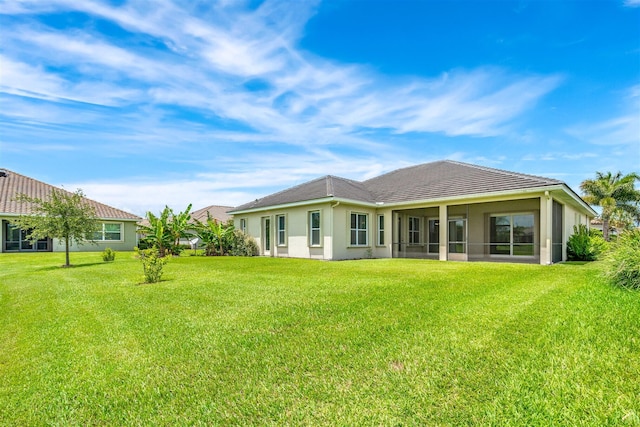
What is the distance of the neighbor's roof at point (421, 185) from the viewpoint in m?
15.0

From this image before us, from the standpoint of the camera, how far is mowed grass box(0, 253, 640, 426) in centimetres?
304

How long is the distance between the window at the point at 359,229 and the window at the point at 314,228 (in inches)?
70.7

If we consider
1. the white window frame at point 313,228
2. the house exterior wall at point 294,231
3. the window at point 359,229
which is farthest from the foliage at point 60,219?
the window at point 359,229

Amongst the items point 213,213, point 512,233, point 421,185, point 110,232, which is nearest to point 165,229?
point 110,232

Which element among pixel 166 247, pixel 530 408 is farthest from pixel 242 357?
pixel 166 247

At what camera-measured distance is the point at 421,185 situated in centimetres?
1858

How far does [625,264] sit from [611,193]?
28.4 m

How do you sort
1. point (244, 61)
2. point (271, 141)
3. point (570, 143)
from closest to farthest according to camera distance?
point (244, 61), point (570, 143), point (271, 141)

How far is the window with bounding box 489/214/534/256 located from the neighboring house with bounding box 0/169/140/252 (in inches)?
1028

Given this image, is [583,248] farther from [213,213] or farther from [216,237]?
[213,213]

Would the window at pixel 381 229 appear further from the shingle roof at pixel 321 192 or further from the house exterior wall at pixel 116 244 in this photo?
the house exterior wall at pixel 116 244

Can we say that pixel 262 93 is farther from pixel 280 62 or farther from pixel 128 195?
pixel 128 195

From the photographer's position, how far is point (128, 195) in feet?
79.2

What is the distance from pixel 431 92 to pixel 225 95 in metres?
8.71
